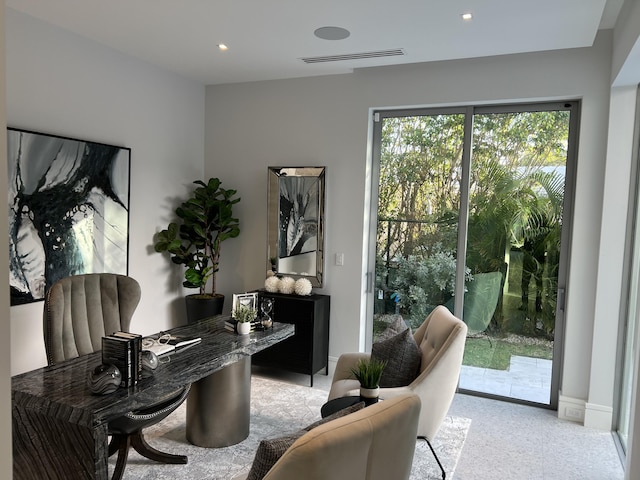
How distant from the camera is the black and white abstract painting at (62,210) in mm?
3182

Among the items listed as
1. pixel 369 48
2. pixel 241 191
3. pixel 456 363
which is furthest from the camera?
pixel 241 191

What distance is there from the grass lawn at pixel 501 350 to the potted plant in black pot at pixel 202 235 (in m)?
2.34

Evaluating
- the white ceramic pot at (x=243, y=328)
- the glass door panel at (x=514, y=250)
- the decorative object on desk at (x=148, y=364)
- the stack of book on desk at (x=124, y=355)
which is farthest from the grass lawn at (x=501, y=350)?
the stack of book on desk at (x=124, y=355)

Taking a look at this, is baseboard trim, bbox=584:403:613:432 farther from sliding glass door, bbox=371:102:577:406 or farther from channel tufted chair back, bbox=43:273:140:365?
channel tufted chair back, bbox=43:273:140:365

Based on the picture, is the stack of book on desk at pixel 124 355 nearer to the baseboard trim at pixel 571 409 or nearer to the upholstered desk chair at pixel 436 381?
the upholstered desk chair at pixel 436 381

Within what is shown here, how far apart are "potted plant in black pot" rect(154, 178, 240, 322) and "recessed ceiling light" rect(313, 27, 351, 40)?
1.80 metres

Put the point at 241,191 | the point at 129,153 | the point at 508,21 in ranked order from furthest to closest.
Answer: the point at 241,191 < the point at 129,153 < the point at 508,21

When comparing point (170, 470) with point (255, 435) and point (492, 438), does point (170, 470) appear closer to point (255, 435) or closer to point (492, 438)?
point (255, 435)

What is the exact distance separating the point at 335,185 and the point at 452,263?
1247 millimetres

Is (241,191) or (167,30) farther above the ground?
(167,30)

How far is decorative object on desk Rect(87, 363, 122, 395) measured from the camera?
6.75 ft

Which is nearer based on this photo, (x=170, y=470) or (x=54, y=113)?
(x=170, y=470)

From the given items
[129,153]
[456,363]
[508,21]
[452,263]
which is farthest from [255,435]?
[508,21]

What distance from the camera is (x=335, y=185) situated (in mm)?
4422
